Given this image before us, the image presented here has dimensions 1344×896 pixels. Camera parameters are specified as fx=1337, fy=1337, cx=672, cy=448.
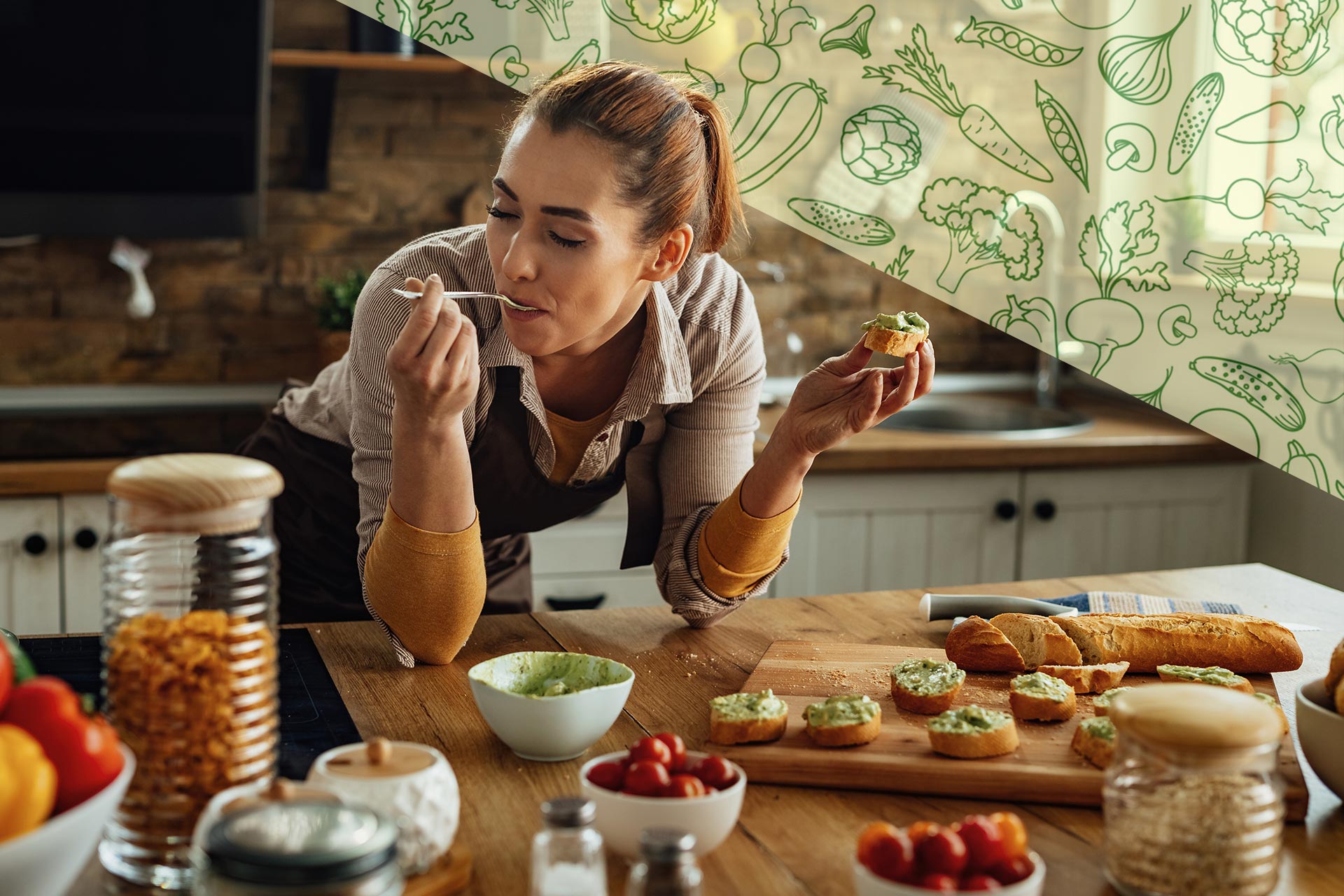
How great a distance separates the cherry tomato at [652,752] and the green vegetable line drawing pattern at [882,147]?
0.71 m

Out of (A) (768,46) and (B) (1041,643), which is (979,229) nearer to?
(A) (768,46)

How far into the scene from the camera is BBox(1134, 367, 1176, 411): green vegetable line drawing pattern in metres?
1.46

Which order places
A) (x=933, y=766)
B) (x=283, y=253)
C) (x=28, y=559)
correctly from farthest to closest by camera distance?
(x=283, y=253) < (x=28, y=559) < (x=933, y=766)

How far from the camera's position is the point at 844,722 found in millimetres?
1156

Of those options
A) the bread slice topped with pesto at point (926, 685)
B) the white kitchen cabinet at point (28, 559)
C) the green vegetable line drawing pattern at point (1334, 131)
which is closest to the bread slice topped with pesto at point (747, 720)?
the bread slice topped with pesto at point (926, 685)

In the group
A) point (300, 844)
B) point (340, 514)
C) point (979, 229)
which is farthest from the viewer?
point (340, 514)

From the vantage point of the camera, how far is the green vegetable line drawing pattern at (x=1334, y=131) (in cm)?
140

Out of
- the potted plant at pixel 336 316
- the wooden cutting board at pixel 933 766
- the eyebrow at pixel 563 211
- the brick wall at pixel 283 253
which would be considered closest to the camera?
the wooden cutting board at pixel 933 766

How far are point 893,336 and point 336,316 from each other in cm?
165

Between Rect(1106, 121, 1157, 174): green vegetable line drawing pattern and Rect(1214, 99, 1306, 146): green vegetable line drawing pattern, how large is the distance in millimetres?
68

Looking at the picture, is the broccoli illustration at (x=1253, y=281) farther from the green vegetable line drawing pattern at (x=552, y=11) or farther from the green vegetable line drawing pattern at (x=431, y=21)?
the green vegetable line drawing pattern at (x=431, y=21)

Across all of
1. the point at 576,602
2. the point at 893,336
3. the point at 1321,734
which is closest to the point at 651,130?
the point at 893,336

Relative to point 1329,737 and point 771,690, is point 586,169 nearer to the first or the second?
point 771,690

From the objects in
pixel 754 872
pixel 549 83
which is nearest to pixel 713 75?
pixel 549 83
